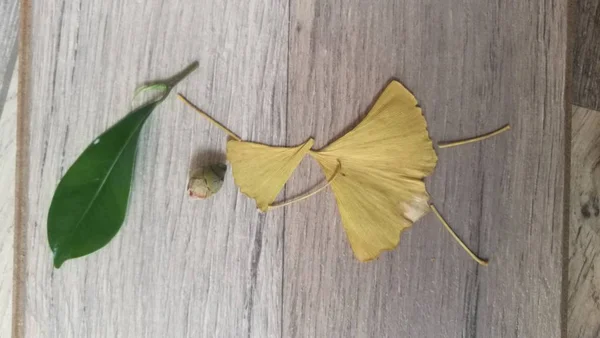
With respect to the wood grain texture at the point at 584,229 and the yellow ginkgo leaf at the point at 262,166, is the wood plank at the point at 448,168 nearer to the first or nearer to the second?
the yellow ginkgo leaf at the point at 262,166

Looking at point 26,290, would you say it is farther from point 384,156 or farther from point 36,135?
point 384,156

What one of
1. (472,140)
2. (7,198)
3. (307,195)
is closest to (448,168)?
(472,140)

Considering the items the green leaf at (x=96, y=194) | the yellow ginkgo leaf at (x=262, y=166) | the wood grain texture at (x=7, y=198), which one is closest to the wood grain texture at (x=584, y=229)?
the yellow ginkgo leaf at (x=262, y=166)

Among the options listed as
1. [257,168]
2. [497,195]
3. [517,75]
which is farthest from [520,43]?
[257,168]

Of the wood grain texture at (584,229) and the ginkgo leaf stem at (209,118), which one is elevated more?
the ginkgo leaf stem at (209,118)

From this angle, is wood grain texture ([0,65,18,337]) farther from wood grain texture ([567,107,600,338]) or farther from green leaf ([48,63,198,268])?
wood grain texture ([567,107,600,338])

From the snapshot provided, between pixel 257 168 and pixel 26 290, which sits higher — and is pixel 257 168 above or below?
above
